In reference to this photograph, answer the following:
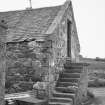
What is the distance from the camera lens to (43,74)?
9414mm

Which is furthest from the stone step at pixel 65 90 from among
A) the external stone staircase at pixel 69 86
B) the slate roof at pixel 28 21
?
the slate roof at pixel 28 21

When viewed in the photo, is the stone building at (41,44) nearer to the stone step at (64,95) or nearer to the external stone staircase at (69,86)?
the external stone staircase at (69,86)

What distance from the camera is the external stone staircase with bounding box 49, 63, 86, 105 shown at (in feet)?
29.9

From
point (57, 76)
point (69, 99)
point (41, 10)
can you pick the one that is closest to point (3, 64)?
point (69, 99)

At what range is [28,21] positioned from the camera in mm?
11719

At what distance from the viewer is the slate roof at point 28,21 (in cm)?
1049

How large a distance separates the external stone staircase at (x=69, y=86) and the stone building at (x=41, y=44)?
8.0 inches

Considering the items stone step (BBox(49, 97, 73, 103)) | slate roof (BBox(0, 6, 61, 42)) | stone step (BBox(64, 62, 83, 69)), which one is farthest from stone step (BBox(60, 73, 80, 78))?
slate roof (BBox(0, 6, 61, 42))

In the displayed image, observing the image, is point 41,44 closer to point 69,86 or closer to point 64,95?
point 69,86

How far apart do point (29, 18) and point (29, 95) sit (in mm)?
4923

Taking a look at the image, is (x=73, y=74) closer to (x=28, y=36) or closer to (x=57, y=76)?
(x=57, y=76)

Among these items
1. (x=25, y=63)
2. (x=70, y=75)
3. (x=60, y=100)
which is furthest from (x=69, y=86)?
(x=25, y=63)

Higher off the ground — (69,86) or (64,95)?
(69,86)

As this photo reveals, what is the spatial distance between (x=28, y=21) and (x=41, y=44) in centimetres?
257
